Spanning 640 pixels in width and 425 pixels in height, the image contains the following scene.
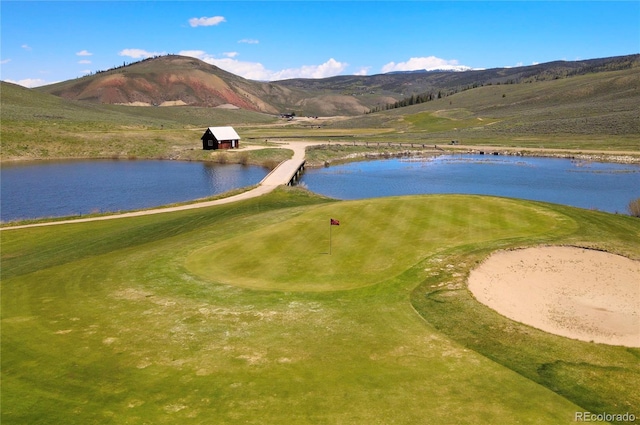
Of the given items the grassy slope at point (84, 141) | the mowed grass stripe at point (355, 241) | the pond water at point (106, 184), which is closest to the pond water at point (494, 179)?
the pond water at point (106, 184)

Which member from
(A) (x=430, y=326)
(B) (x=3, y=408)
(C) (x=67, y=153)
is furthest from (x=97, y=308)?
(C) (x=67, y=153)

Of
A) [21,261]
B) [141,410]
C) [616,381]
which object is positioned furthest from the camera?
[21,261]

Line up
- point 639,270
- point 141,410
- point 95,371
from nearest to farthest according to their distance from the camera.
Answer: point 141,410
point 95,371
point 639,270

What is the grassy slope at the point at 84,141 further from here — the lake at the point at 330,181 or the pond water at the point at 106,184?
the lake at the point at 330,181

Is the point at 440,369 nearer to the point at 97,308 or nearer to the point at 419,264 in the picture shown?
the point at 419,264

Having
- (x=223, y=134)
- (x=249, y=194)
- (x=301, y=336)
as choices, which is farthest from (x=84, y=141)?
(x=301, y=336)

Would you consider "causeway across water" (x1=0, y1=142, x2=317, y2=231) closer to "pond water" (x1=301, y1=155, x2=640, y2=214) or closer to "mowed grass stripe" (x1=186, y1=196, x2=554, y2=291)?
"pond water" (x1=301, y1=155, x2=640, y2=214)
